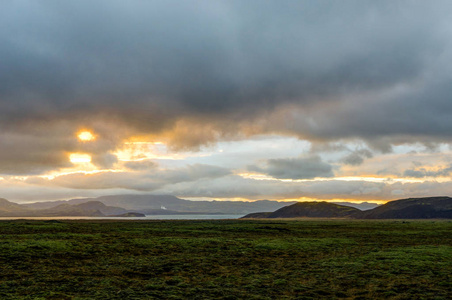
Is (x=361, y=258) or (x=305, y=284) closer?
(x=305, y=284)

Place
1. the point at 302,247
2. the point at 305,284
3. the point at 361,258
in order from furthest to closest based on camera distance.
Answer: the point at 302,247, the point at 361,258, the point at 305,284

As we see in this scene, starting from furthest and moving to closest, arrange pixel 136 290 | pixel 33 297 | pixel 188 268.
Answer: pixel 188 268
pixel 136 290
pixel 33 297

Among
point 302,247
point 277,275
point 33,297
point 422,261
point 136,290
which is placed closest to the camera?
point 33,297

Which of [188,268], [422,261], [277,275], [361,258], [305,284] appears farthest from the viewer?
[361,258]

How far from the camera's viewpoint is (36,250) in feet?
132

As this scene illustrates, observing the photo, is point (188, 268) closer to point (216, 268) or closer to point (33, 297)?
point (216, 268)

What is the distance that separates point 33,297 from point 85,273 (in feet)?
28.5

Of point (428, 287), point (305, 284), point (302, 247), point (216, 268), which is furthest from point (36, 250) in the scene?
point (428, 287)

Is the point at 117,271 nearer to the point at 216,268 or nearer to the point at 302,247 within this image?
the point at 216,268

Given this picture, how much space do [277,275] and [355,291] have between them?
7407 millimetres

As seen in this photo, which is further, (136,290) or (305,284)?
(305,284)

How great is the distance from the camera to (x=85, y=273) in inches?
1173

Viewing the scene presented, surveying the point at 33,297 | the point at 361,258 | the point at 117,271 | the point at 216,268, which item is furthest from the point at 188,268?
the point at 361,258

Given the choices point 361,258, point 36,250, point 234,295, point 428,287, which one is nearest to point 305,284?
point 234,295
